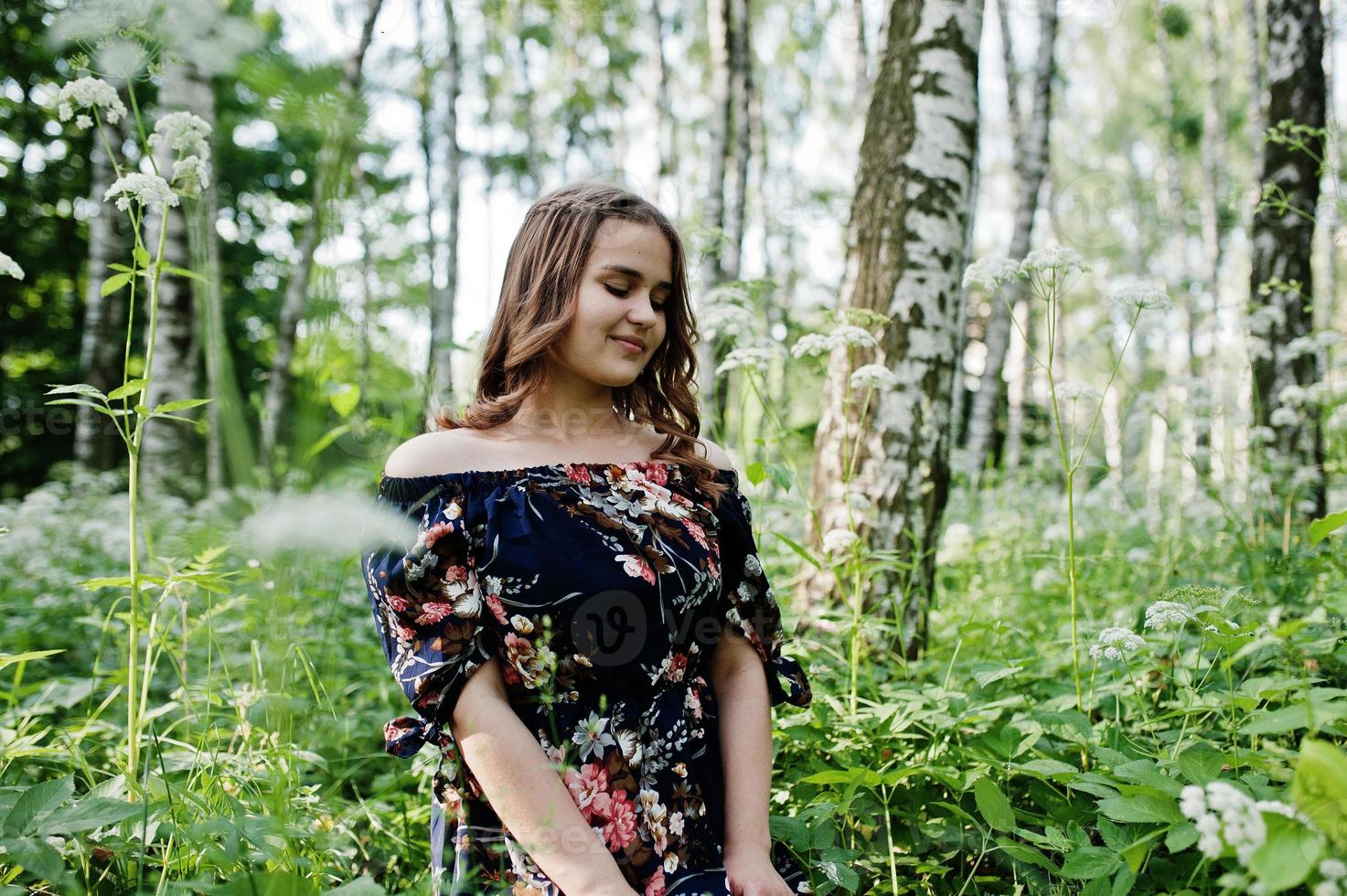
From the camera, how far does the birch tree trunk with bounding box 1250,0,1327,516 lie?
4078mm

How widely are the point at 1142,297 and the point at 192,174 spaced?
192 centimetres

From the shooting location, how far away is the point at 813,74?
1714cm

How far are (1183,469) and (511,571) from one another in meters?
6.64

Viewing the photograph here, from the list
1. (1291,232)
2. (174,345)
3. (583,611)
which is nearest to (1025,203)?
(1291,232)

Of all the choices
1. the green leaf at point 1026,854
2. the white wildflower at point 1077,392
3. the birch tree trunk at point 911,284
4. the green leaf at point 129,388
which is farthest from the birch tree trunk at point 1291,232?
the green leaf at point 129,388

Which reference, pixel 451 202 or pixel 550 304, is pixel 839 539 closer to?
pixel 550 304

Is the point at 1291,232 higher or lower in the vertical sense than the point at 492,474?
higher

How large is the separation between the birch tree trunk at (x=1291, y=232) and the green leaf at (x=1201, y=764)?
3.38 metres

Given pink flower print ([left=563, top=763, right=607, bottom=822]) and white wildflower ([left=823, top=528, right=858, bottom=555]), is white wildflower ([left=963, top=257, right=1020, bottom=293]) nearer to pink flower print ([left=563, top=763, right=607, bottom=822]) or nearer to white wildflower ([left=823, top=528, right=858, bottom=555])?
white wildflower ([left=823, top=528, right=858, bottom=555])

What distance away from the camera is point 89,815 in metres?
1.21

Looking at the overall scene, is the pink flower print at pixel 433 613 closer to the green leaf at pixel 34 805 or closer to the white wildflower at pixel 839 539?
the green leaf at pixel 34 805

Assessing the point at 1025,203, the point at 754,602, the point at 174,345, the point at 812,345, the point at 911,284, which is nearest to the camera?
the point at 754,602

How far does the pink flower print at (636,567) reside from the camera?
1445mm

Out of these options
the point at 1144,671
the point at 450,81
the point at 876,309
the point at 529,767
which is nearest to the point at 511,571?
the point at 529,767
